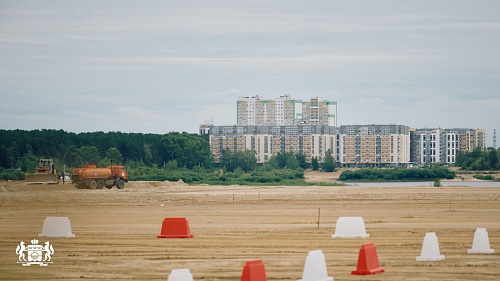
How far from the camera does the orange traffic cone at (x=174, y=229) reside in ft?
134

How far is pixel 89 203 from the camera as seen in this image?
75812mm

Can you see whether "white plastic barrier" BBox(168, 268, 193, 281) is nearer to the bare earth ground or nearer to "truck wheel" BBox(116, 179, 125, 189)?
the bare earth ground

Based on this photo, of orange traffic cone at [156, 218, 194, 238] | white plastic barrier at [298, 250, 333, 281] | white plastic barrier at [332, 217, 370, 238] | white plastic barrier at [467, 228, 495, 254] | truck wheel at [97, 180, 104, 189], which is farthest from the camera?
A: truck wheel at [97, 180, 104, 189]

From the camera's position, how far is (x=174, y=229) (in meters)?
41.1

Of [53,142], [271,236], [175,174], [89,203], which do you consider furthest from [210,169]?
[271,236]

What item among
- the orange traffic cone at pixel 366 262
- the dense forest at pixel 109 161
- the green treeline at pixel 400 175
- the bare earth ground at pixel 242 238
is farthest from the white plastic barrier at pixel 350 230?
the green treeline at pixel 400 175

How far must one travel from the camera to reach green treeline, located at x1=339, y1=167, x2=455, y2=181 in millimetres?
175750

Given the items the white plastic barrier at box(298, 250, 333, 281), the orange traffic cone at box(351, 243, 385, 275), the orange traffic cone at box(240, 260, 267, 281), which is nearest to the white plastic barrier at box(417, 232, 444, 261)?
the orange traffic cone at box(351, 243, 385, 275)

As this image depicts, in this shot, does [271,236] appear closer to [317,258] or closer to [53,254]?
[53,254]

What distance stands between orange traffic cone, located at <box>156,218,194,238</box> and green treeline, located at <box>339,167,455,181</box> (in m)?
137

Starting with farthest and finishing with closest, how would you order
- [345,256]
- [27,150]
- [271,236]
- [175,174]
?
[27,150], [175,174], [271,236], [345,256]

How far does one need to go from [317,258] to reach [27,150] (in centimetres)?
14594

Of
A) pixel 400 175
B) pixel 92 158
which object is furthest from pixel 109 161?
pixel 400 175

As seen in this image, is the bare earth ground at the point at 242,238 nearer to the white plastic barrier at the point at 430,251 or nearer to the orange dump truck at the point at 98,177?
the white plastic barrier at the point at 430,251
